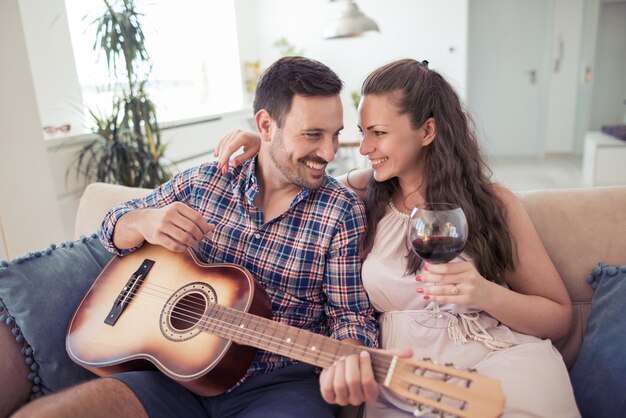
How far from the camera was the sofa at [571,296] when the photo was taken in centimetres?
126

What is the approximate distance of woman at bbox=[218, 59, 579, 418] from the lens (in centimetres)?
120

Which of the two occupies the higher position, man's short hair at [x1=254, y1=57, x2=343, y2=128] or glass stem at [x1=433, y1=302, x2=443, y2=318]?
man's short hair at [x1=254, y1=57, x2=343, y2=128]

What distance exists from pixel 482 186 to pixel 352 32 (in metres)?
3.34

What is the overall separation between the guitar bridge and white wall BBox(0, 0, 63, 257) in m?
1.40

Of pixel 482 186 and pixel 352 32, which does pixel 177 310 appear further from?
pixel 352 32

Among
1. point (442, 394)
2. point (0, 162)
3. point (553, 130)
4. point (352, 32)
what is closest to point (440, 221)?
point (442, 394)

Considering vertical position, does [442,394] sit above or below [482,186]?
below

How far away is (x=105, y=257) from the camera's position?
160 centimetres

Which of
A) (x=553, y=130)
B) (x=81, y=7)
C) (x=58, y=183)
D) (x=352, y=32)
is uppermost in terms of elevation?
(x=81, y=7)

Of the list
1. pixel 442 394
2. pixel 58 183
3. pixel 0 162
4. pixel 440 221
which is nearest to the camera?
pixel 442 394

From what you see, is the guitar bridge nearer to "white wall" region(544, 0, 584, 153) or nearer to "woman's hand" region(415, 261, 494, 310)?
"woman's hand" region(415, 261, 494, 310)

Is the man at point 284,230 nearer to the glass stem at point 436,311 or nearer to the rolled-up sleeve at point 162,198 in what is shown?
the rolled-up sleeve at point 162,198

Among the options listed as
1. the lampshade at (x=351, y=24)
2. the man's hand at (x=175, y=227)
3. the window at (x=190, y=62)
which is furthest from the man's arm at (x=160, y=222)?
the lampshade at (x=351, y=24)

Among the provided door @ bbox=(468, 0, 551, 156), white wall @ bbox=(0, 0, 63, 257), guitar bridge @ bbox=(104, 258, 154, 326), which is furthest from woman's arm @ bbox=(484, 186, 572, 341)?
door @ bbox=(468, 0, 551, 156)
